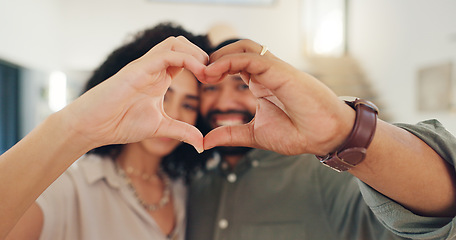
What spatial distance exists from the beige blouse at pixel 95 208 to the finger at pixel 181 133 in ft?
1.35

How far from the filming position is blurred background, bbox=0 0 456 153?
295 centimetres

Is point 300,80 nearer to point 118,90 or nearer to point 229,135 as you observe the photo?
point 229,135

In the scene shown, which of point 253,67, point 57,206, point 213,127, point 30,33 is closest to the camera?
point 253,67

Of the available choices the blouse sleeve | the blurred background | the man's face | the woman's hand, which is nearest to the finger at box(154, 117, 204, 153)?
the woman's hand

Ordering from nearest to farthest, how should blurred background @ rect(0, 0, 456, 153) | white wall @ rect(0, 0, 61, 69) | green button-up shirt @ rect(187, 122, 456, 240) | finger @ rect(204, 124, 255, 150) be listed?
finger @ rect(204, 124, 255, 150) → green button-up shirt @ rect(187, 122, 456, 240) → white wall @ rect(0, 0, 61, 69) → blurred background @ rect(0, 0, 456, 153)

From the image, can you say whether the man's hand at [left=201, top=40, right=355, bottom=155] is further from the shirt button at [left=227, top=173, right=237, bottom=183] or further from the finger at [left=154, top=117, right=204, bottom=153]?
the shirt button at [left=227, top=173, right=237, bottom=183]

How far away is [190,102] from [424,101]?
2880mm

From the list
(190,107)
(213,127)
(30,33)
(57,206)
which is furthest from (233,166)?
(30,33)

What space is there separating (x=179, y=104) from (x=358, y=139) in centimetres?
68

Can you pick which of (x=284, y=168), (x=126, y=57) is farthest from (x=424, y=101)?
(x=126, y=57)

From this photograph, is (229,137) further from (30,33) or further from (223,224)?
(30,33)

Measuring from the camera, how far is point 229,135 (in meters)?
0.63

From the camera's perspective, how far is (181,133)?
2.00ft

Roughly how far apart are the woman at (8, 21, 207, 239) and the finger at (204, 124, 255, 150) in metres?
0.44
